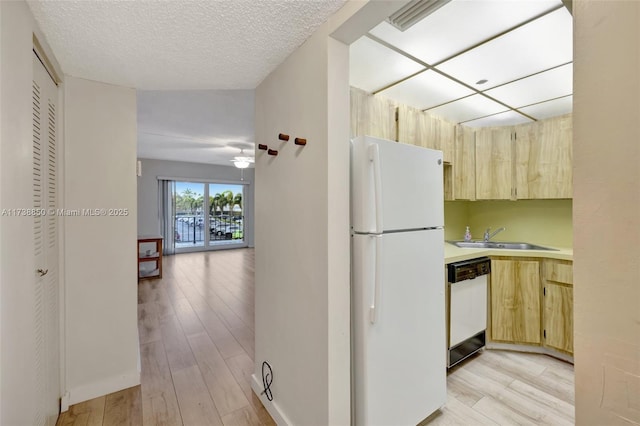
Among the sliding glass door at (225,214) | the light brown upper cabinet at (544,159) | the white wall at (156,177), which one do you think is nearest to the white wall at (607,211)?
the light brown upper cabinet at (544,159)

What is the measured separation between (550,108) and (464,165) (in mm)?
803

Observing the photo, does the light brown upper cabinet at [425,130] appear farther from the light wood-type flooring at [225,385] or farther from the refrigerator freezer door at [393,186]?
the light wood-type flooring at [225,385]

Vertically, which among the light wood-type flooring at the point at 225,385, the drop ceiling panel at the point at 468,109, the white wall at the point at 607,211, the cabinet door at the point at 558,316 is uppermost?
the drop ceiling panel at the point at 468,109

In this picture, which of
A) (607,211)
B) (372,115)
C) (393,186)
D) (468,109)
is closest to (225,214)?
(372,115)

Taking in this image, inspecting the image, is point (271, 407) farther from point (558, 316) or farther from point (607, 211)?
Result: point (558, 316)

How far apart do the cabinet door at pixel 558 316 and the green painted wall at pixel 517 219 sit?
2.20 feet

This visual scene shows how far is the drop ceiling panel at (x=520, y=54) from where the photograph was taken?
1.40 meters

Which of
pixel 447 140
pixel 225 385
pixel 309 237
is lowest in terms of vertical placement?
pixel 225 385

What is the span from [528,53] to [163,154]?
661cm

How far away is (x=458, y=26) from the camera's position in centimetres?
140

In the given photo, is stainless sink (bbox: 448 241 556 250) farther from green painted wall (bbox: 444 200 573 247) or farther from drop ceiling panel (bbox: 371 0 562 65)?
drop ceiling panel (bbox: 371 0 562 65)

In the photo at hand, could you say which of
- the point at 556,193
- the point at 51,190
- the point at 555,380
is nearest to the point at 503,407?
the point at 555,380

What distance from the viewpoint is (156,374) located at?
7.20 ft

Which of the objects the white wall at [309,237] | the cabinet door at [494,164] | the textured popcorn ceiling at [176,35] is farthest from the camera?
the cabinet door at [494,164]
